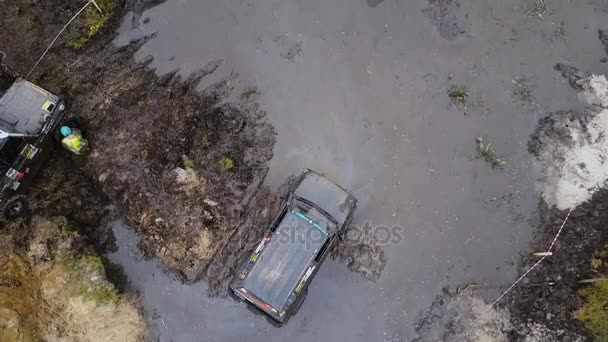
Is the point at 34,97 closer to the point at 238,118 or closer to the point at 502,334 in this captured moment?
the point at 238,118

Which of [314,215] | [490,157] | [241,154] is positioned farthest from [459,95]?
[241,154]

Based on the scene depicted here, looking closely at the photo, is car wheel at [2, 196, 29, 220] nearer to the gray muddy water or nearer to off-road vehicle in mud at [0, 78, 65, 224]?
off-road vehicle in mud at [0, 78, 65, 224]

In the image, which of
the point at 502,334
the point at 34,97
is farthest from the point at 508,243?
the point at 34,97

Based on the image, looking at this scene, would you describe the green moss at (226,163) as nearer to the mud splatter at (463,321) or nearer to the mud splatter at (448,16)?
the mud splatter at (463,321)

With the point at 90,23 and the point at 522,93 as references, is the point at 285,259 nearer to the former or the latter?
the point at 522,93

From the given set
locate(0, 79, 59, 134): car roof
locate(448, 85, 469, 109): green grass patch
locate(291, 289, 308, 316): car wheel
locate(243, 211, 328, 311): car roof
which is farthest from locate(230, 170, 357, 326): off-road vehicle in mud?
Answer: locate(0, 79, 59, 134): car roof

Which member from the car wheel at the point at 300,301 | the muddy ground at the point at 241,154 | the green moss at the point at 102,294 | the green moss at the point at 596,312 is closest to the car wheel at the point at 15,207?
the muddy ground at the point at 241,154
